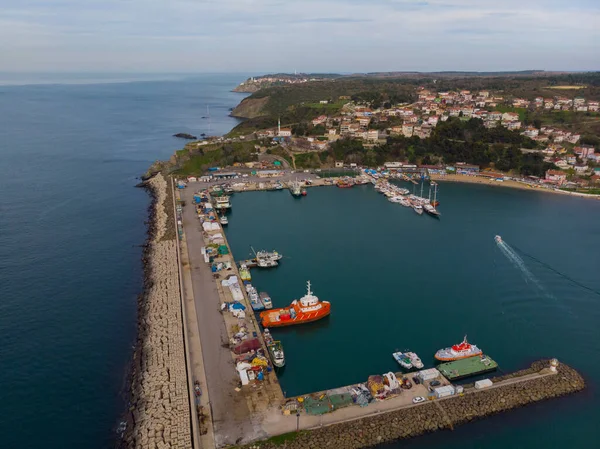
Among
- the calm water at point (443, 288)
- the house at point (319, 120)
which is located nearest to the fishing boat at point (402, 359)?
the calm water at point (443, 288)

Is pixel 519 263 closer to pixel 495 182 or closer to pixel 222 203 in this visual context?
pixel 495 182

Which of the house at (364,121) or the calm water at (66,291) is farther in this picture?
the house at (364,121)

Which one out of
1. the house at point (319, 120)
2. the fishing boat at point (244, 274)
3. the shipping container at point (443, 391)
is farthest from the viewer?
the house at point (319, 120)

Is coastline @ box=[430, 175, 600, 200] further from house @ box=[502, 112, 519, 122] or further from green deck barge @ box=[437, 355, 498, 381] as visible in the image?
green deck barge @ box=[437, 355, 498, 381]

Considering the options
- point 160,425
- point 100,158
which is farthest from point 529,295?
point 100,158

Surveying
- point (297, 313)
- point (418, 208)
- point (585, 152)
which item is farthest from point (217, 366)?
point (585, 152)

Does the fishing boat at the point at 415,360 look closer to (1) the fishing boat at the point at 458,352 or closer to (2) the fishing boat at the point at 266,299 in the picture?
(1) the fishing boat at the point at 458,352

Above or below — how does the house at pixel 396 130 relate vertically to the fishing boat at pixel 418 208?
above
